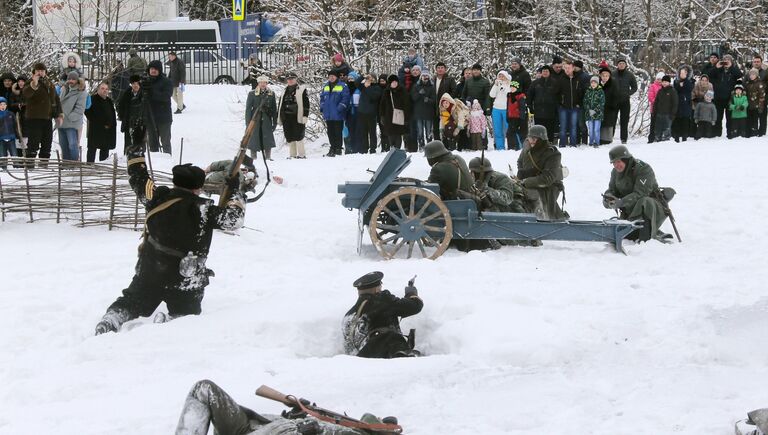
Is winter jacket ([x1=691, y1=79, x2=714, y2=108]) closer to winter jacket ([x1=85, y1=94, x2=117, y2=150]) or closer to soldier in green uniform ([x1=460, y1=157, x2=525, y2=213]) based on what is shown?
Answer: soldier in green uniform ([x1=460, y1=157, x2=525, y2=213])

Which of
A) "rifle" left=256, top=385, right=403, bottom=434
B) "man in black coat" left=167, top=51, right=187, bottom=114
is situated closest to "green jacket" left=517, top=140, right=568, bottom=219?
"rifle" left=256, top=385, right=403, bottom=434

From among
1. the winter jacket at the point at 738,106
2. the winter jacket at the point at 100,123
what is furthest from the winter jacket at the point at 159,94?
the winter jacket at the point at 738,106

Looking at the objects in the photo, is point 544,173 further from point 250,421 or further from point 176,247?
point 250,421

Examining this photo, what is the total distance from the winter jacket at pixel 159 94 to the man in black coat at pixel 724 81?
891 cm

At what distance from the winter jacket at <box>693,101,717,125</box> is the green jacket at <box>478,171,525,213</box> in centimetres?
755

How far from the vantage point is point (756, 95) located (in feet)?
58.0

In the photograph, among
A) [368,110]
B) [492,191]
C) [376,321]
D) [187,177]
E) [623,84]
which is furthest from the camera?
[623,84]

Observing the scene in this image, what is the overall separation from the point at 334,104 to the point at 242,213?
9500 mm

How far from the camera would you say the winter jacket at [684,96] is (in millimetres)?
17766

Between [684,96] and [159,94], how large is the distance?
8.43 meters

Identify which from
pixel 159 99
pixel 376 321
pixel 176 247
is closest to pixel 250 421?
pixel 376 321

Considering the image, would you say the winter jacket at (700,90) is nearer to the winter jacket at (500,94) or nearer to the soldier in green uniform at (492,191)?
the winter jacket at (500,94)

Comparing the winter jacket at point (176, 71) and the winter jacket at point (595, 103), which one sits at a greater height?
the winter jacket at point (176, 71)

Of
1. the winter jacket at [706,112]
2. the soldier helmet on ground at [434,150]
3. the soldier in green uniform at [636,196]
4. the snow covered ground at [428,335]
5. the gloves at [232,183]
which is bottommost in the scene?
the snow covered ground at [428,335]
